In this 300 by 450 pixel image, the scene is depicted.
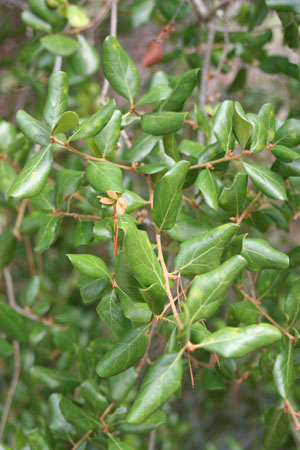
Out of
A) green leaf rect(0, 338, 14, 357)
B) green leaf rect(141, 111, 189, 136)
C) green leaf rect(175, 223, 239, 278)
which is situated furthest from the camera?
green leaf rect(0, 338, 14, 357)

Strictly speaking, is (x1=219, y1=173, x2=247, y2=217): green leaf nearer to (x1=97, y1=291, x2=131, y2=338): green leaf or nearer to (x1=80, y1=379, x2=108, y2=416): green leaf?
(x1=97, y1=291, x2=131, y2=338): green leaf

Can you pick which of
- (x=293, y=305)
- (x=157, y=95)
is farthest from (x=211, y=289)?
(x=157, y=95)

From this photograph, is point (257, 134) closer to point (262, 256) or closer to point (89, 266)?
point (262, 256)

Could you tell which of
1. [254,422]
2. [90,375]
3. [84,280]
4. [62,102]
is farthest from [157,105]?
[254,422]

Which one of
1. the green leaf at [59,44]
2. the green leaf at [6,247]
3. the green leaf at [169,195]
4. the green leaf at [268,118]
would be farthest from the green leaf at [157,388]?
the green leaf at [59,44]

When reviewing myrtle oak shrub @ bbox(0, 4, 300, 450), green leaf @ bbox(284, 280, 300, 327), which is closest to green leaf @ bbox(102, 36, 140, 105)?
myrtle oak shrub @ bbox(0, 4, 300, 450)

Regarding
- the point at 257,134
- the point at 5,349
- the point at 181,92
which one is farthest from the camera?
the point at 5,349
